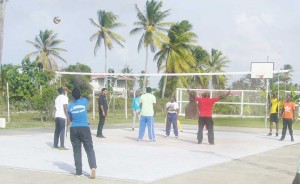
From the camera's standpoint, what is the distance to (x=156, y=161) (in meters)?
11.5

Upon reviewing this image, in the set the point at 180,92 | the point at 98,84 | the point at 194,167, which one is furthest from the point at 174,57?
the point at 194,167

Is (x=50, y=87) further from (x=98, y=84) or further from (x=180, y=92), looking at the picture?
(x=98, y=84)

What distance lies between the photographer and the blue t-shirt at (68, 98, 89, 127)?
9.49m

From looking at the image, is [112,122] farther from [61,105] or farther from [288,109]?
[61,105]

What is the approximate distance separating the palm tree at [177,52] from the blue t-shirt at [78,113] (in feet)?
129

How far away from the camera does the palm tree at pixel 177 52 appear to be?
→ 162 feet

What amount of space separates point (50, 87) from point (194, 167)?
18058mm

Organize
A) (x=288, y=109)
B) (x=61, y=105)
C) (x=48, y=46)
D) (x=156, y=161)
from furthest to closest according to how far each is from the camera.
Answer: (x=48, y=46)
(x=288, y=109)
(x=61, y=105)
(x=156, y=161)

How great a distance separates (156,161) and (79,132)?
2712 mm

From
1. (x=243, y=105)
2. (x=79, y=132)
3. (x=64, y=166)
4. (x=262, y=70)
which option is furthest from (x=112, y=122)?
(x=79, y=132)

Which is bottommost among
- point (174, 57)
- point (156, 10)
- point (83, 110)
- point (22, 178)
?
point (22, 178)

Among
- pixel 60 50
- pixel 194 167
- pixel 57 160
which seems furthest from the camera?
pixel 60 50

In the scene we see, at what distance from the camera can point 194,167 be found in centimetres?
1060

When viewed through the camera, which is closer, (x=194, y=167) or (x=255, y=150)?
(x=194, y=167)
